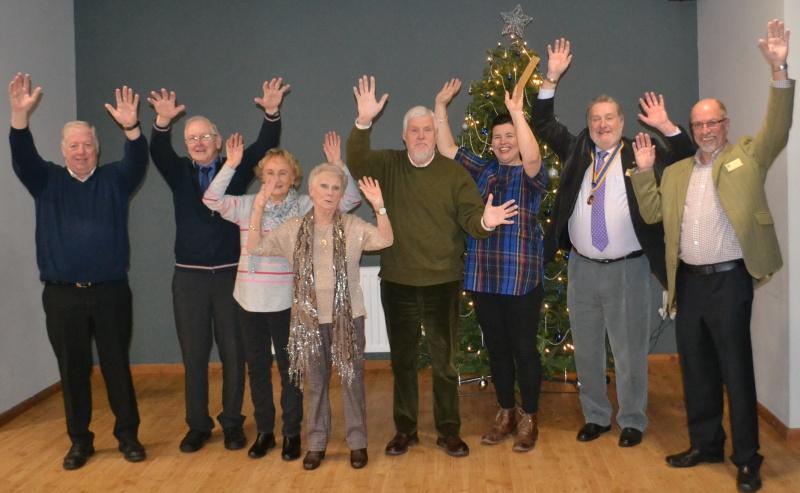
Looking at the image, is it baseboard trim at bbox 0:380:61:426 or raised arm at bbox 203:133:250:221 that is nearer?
raised arm at bbox 203:133:250:221

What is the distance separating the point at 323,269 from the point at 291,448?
0.94 m

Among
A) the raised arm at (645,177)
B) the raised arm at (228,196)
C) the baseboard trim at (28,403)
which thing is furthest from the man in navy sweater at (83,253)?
the raised arm at (645,177)

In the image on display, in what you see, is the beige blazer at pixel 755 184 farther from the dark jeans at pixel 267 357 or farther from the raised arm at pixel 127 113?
the raised arm at pixel 127 113

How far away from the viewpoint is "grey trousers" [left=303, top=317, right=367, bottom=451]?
412 cm

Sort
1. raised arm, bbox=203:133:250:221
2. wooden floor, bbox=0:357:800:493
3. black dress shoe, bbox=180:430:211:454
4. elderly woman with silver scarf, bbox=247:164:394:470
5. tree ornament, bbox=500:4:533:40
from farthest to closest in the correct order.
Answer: tree ornament, bbox=500:4:533:40
black dress shoe, bbox=180:430:211:454
raised arm, bbox=203:133:250:221
elderly woman with silver scarf, bbox=247:164:394:470
wooden floor, bbox=0:357:800:493

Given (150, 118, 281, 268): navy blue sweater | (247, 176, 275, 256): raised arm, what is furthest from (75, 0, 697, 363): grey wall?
(247, 176, 275, 256): raised arm

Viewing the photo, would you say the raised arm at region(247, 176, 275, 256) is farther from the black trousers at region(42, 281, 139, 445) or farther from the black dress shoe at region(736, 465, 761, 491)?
the black dress shoe at region(736, 465, 761, 491)

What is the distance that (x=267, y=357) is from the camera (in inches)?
171

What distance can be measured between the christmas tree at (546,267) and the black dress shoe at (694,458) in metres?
1.22

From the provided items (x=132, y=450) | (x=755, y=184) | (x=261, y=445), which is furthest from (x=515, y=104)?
(x=132, y=450)

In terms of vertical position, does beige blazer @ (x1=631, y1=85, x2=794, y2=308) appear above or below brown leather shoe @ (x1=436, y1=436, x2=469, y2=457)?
above

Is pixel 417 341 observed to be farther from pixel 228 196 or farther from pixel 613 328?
pixel 228 196

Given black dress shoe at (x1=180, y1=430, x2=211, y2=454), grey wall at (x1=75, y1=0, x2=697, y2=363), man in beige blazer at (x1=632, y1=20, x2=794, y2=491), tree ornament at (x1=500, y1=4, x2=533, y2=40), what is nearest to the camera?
man in beige blazer at (x1=632, y1=20, x2=794, y2=491)

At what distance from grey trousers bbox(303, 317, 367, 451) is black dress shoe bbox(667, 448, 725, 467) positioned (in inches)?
→ 57.9
